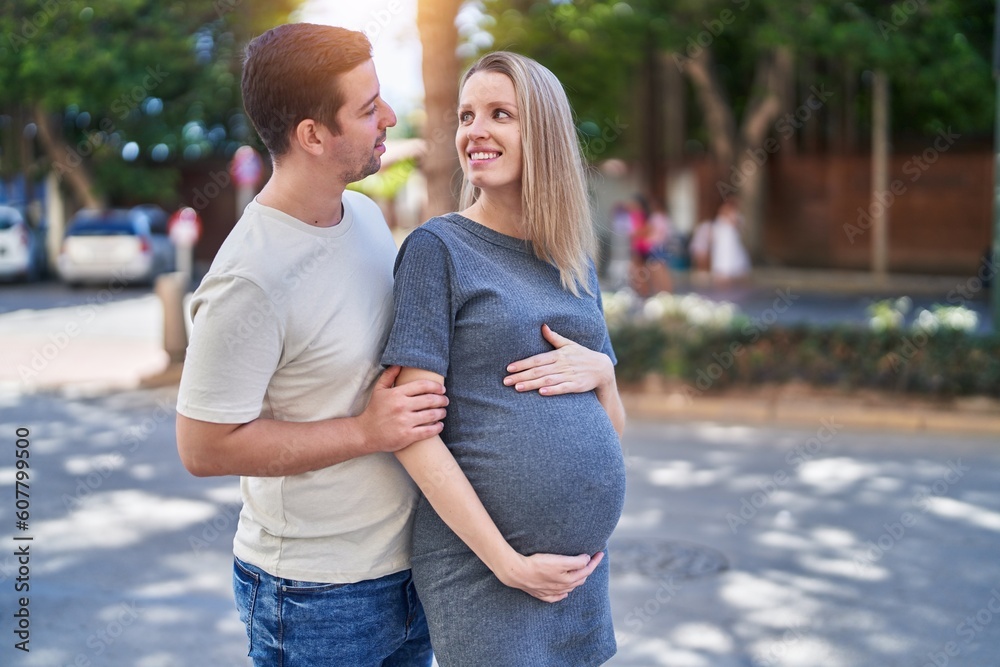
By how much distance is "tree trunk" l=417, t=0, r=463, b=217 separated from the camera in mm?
8602

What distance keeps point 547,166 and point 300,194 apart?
521 mm

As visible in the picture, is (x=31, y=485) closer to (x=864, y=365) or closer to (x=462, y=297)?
(x=462, y=297)

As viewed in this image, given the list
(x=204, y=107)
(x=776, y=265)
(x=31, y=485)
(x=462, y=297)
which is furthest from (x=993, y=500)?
(x=204, y=107)

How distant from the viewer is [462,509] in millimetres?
2041

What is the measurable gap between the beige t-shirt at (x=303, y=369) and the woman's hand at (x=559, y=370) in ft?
0.96

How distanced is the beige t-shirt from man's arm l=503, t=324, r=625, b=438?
0.97 feet

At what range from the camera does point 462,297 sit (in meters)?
2.08

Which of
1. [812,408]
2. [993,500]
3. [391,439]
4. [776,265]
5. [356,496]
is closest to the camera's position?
[391,439]

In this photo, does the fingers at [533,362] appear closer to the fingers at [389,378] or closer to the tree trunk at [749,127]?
the fingers at [389,378]

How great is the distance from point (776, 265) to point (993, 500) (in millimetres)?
18509

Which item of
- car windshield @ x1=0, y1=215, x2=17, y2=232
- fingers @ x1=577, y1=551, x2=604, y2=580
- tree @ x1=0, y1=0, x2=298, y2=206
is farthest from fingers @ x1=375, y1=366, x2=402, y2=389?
car windshield @ x1=0, y1=215, x2=17, y2=232

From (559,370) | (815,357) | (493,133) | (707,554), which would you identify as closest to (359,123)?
(493,133)

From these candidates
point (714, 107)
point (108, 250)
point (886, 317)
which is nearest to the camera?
point (886, 317)

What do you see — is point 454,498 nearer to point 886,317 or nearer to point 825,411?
point 825,411
